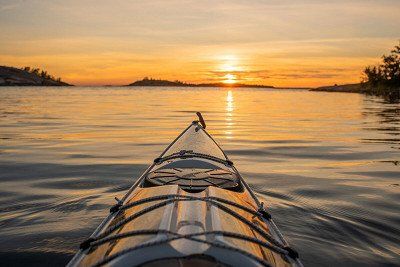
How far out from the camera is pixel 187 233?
3555 millimetres

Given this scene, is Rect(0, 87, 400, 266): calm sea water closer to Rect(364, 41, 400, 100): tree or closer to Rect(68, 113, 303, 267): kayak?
Rect(68, 113, 303, 267): kayak

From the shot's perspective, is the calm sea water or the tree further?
the tree

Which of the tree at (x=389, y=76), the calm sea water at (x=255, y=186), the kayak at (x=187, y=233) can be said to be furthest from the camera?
the tree at (x=389, y=76)

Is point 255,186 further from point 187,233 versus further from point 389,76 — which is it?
point 389,76

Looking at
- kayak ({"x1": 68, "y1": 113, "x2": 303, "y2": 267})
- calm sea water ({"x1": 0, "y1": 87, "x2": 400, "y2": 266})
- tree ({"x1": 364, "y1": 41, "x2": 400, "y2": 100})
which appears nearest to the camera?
kayak ({"x1": 68, "y1": 113, "x2": 303, "y2": 267})

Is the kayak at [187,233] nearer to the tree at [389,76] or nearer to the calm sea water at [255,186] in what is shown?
the calm sea water at [255,186]

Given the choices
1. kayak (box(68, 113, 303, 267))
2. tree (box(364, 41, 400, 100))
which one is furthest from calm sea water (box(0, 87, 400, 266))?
tree (box(364, 41, 400, 100))

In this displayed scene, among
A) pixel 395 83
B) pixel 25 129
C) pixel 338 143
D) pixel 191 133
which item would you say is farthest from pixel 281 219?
pixel 395 83

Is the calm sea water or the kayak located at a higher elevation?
the kayak

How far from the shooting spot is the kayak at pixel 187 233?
3229 millimetres

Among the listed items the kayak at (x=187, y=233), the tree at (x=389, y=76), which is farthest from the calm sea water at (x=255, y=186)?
the tree at (x=389, y=76)

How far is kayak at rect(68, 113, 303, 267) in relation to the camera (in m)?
3.23

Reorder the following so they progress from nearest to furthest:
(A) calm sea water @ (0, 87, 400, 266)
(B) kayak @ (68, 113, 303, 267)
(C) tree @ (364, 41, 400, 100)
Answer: (B) kayak @ (68, 113, 303, 267) → (A) calm sea water @ (0, 87, 400, 266) → (C) tree @ (364, 41, 400, 100)

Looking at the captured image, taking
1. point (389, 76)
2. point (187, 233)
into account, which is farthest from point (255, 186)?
point (389, 76)
